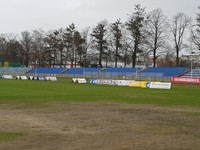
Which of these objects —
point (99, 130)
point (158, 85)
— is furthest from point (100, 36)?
point (99, 130)

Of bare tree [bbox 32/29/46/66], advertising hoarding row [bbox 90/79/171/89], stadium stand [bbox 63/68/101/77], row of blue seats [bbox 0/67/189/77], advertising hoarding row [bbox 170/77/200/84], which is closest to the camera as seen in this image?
advertising hoarding row [bbox 90/79/171/89]

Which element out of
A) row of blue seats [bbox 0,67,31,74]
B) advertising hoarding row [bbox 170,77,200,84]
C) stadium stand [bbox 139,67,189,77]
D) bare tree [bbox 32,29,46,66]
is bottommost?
advertising hoarding row [bbox 170,77,200,84]

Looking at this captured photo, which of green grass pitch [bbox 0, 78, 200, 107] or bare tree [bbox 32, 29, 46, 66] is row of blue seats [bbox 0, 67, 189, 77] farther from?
green grass pitch [bbox 0, 78, 200, 107]

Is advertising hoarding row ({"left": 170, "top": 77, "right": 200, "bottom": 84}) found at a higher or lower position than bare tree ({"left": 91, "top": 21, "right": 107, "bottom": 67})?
lower

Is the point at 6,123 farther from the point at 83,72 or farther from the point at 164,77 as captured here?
the point at 83,72

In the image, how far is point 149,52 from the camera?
95438 mm

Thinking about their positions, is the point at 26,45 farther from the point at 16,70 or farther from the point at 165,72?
the point at 165,72

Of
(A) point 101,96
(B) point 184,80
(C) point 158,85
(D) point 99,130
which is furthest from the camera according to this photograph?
(B) point 184,80

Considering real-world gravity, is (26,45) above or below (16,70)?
above

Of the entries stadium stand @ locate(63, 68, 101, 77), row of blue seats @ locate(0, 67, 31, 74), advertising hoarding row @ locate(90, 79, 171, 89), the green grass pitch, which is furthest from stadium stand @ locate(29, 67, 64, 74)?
the green grass pitch

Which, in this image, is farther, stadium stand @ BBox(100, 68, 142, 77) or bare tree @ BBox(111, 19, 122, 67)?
bare tree @ BBox(111, 19, 122, 67)

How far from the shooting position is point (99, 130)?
571 inches

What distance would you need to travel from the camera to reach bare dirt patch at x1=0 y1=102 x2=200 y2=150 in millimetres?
11484

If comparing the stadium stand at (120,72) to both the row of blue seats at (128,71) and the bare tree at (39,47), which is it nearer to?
the row of blue seats at (128,71)
